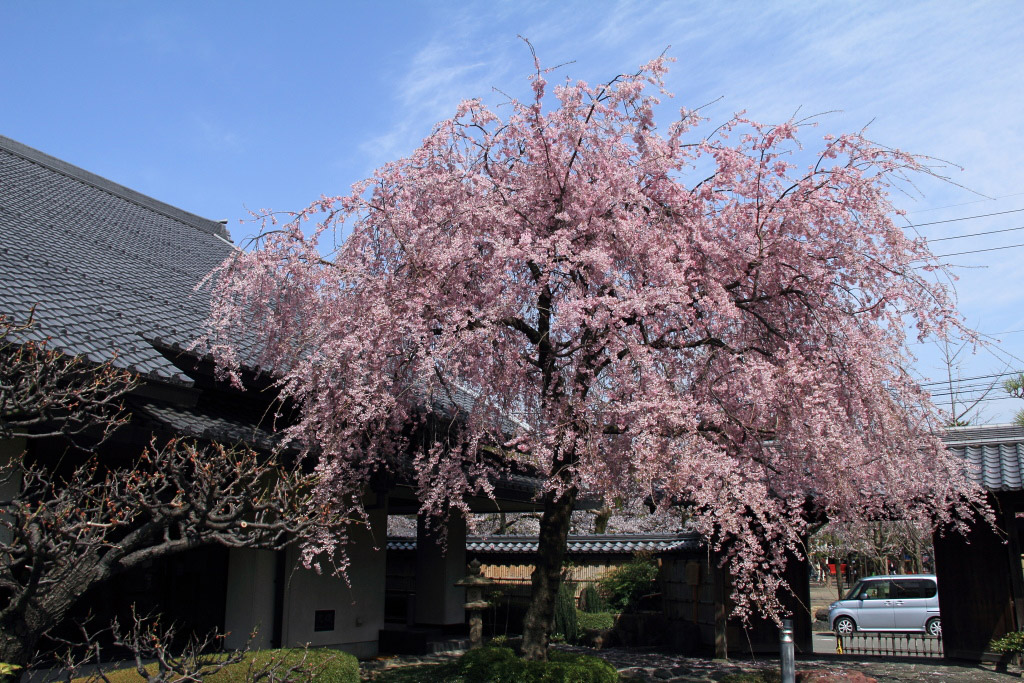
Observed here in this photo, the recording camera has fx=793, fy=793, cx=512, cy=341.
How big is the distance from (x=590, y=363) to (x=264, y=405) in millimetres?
4472

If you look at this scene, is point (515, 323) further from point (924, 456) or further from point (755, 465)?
point (924, 456)

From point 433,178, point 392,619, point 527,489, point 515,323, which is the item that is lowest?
point 392,619

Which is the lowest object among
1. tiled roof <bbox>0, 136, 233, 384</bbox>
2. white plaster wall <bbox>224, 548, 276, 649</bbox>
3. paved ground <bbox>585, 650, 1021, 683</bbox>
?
paved ground <bbox>585, 650, 1021, 683</bbox>

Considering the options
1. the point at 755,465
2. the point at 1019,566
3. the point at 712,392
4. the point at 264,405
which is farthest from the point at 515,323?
the point at 1019,566

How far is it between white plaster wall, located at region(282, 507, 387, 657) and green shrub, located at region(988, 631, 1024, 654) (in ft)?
33.3

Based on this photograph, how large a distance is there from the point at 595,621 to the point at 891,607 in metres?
8.91

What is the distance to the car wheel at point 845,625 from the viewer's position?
70.9 ft

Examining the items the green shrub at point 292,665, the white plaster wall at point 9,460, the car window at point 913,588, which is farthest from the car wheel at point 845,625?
the white plaster wall at point 9,460

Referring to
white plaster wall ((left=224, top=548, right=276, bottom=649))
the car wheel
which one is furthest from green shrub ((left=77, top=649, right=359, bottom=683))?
the car wheel

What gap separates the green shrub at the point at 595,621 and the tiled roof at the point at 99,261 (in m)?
11.1

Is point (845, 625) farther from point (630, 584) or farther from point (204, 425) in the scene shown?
point (204, 425)

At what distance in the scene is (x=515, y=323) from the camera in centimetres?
822

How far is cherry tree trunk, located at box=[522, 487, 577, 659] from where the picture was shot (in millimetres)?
8250

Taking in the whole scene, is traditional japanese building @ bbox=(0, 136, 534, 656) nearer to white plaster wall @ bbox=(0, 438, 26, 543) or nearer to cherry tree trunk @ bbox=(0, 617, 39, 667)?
white plaster wall @ bbox=(0, 438, 26, 543)
